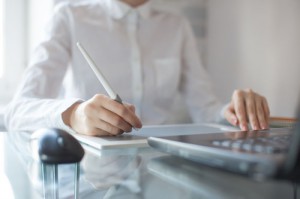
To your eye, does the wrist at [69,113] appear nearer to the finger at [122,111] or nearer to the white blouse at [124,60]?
the finger at [122,111]

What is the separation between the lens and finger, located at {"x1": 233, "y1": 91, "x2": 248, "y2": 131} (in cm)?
66

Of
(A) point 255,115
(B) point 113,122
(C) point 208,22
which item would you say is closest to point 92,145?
(B) point 113,122

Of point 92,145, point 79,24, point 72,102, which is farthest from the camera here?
point 79,24

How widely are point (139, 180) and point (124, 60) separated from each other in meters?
0.64

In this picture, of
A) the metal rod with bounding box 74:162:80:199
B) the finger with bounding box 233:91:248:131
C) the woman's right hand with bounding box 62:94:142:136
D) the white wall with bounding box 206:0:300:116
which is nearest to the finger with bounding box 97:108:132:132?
the woman's right hand with bounding box 62:94:142:136

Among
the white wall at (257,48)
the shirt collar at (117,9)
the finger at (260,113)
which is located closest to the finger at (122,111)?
the finger at (260,113)

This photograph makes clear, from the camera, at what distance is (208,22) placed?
142 centimetres

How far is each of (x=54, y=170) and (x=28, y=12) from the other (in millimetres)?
1026

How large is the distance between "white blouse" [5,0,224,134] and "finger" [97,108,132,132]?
30 centimetres

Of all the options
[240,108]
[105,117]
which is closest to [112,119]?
[105,117]

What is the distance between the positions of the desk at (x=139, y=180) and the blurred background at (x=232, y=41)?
68cm

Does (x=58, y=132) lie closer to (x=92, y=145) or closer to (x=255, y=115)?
(x=92, y=145)

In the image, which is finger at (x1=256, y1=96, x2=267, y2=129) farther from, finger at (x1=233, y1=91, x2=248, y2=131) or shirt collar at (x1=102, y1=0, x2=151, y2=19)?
shirt collar at (x1=102, y1=0, x2=151, y2=19)

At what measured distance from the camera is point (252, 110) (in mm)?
666
